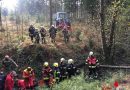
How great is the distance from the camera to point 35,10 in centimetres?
6569

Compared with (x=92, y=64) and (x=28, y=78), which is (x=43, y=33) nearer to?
(x=92, y=64)

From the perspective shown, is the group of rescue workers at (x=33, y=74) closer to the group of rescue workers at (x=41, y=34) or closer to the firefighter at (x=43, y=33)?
the group of rescue workers at (x=41, y=34)

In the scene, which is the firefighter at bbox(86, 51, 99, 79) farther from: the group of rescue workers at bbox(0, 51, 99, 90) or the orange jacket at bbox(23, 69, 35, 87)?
the orange jacket at bbox(23, 69, 35, 87)

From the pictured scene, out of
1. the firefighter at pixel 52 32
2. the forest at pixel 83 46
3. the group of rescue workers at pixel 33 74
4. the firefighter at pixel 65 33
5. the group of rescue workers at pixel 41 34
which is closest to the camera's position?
the group of rescue workers at pixel 33 74

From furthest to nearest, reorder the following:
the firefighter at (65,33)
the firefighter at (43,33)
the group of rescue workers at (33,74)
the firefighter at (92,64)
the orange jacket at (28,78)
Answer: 1. the firefighter at (65,33)
2. the firefighter at (43,33)
3. the firefighter at (92,64)
4. the orange jacket at (28,78)
5. the group of rescue workers at (33,74)

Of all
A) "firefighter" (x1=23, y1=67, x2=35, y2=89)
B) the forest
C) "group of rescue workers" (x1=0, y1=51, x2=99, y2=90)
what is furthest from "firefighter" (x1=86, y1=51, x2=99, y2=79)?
"firefighter" (x1=23, y1=67, x2=35, y2=89)

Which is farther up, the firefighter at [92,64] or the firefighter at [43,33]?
the firefighter at [43,33]

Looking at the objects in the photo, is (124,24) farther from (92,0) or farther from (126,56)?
(92,0)

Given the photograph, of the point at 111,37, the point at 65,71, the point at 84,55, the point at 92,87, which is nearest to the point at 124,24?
the point at 111,37

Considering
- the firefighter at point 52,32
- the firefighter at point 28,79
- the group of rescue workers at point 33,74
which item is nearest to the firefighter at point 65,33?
the firefighter at point 52,32

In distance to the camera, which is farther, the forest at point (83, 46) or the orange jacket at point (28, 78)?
the forest at point (83, 46)

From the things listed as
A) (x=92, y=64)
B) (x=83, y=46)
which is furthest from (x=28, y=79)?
(x=83, y=46)

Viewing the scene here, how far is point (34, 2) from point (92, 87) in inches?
2077

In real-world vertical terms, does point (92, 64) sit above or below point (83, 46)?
below
